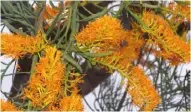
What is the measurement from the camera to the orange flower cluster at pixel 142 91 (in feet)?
1.02

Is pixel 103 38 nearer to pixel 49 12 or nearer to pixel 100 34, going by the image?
pixel 100 34

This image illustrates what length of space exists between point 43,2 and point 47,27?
2 cm

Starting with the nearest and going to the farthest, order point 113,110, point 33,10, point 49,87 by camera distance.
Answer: point 49,87 → point 33,10 → point 113,110

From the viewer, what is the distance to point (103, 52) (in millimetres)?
307

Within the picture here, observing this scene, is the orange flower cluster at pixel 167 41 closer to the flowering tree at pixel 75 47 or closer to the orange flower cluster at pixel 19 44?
the flowering tree at pixel 75 47

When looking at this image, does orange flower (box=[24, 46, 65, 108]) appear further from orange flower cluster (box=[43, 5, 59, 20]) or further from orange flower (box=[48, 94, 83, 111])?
orange flower cluster (box=[43, 5, 59, 20])

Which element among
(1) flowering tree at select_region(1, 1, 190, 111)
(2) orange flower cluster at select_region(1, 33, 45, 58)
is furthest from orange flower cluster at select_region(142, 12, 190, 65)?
(2) orange flower cluster at select_region(1, 33, 45, 58)

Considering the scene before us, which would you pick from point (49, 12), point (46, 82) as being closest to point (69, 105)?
point (46, 82)

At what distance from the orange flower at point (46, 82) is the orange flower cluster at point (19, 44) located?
0.09 feet

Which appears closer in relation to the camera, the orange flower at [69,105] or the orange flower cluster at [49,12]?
the orange flower at [69,105]

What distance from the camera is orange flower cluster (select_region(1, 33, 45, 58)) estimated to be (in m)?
0.29

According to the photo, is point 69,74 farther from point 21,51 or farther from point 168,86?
point 168,86

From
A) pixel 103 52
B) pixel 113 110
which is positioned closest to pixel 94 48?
pixel 103 52

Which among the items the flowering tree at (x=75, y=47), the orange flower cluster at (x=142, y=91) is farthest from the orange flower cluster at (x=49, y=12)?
the orange flower cluster at (x=142, y=91)
